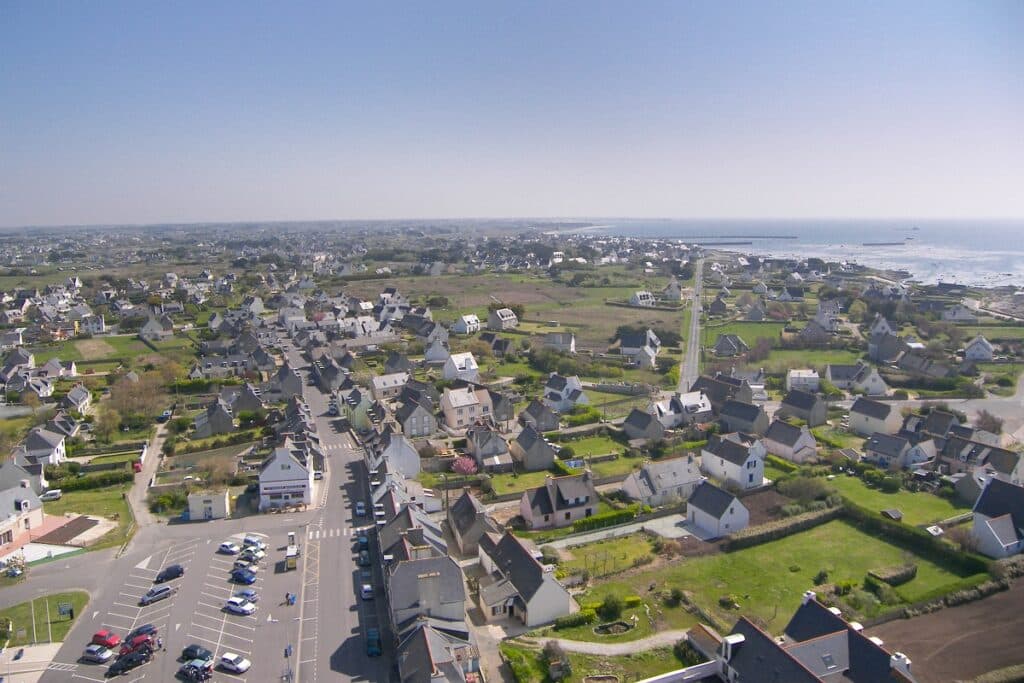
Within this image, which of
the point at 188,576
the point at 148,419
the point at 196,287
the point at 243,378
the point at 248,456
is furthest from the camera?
the point at 196,287

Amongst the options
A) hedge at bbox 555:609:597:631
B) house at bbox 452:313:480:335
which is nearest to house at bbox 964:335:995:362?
house at bbox 452:313:480:335

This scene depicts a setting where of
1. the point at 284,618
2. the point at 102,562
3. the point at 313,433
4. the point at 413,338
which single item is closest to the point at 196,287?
the point at 413,338

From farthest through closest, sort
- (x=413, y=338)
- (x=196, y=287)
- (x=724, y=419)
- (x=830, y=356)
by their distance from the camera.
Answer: (x=196, y=287)
(x=413, y=338)
(x=830, y=356)
(x=724, y=419)

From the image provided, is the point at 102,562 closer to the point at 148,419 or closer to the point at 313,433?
the point at 313,433

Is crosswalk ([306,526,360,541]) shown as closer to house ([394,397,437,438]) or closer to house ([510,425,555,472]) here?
house ([510,425,555,472])

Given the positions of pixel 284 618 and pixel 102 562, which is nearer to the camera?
pixel 284 618
